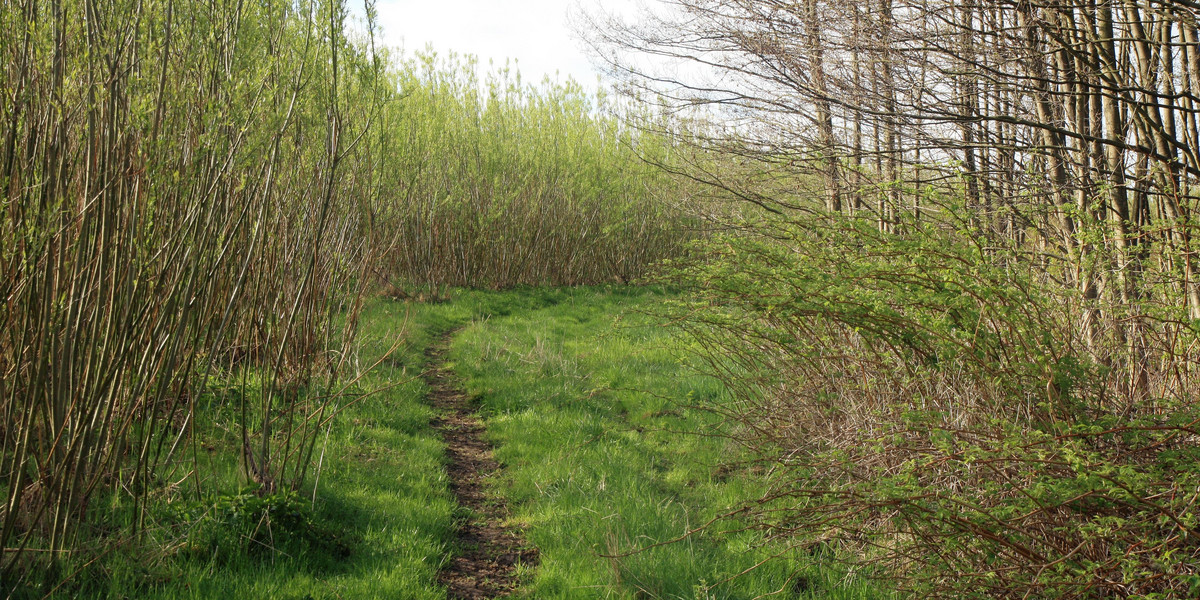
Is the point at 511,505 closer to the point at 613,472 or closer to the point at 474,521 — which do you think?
the point at 474,521

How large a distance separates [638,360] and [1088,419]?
16.8ft

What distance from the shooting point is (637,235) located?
16062mm

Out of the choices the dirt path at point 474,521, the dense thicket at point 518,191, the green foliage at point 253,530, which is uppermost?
the dense thicket at point 518,191

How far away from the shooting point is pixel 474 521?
430 cm

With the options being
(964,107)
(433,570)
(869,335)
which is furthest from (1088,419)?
(433,570)

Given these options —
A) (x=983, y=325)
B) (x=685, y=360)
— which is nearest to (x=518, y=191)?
(x=685, y=360)

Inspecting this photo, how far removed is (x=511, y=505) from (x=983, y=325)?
9.00 feet

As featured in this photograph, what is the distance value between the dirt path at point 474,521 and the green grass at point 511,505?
0.32ft

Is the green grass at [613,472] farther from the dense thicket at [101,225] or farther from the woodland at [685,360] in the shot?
the dense thicket at [101,225]

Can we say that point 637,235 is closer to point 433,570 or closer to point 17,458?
point 433,570

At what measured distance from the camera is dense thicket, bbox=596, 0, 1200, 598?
256cm

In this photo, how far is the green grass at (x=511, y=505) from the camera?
125 inches

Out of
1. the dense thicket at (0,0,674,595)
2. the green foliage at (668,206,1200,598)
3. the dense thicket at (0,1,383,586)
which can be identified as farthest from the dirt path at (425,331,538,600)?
the green foliage at (668,206,1200,598)

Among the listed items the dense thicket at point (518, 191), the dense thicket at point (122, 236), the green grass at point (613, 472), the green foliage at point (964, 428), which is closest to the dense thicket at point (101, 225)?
the dense thicket at point (122, 236)
